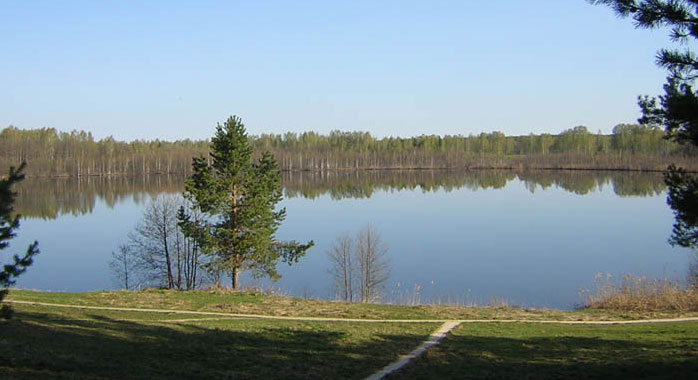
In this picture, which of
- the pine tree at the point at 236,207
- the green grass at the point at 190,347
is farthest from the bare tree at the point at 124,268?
the green grass at the point at 190,347

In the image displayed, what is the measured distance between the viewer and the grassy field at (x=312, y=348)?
8.78m

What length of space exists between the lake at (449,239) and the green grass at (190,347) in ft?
37.6

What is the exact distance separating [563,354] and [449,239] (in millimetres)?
30024

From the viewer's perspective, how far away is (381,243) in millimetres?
38188

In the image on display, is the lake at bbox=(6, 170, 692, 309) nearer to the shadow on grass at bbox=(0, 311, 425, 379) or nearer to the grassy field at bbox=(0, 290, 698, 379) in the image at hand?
the grassy field at bbox=(0, 290, 698, 379)

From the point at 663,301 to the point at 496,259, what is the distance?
15.1m

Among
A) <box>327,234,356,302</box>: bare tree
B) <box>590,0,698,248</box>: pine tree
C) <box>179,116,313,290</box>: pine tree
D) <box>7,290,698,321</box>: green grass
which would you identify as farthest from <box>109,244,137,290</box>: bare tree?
<box>590,0,698,248</box>: pine tree

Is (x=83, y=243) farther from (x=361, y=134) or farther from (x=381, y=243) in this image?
(x=361, y=134)

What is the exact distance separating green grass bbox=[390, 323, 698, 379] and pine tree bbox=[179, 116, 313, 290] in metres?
11.9

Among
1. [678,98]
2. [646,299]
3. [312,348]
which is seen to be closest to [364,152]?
[646,299]

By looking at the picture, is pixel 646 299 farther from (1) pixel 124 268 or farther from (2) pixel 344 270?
(1) pixel 124 268

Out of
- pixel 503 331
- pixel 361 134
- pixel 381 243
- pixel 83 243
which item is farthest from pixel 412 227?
pixel 361 134

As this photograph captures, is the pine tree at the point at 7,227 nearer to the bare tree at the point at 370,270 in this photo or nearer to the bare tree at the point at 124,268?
the bare tree at the point at 370,270

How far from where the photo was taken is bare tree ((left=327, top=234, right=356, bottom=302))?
2788cm
